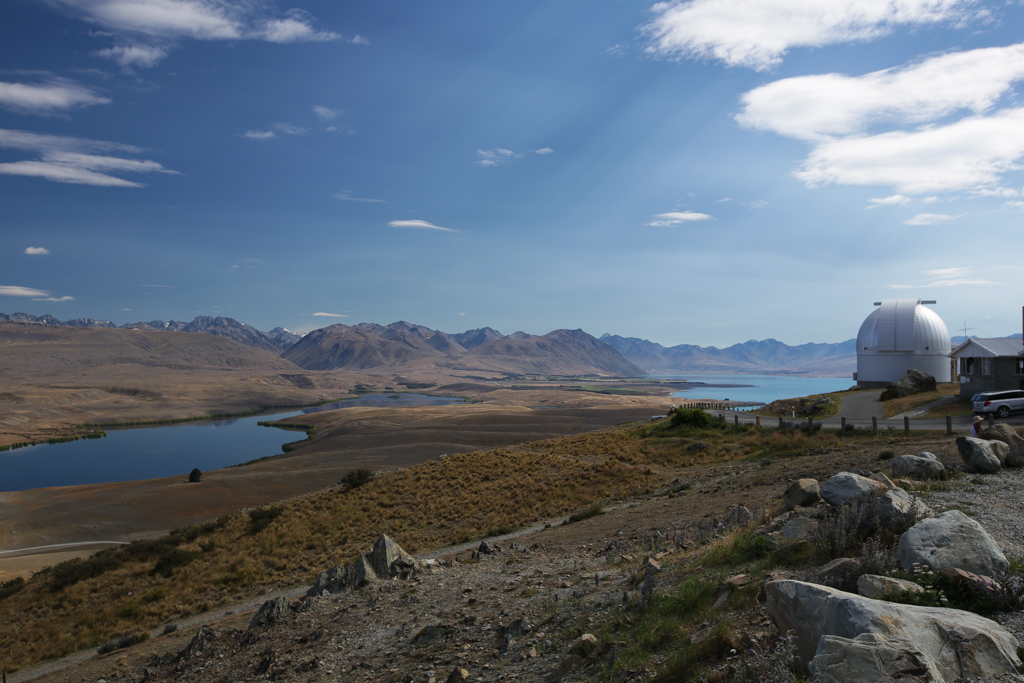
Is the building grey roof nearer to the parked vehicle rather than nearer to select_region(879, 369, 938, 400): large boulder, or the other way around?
select_region(879, 369, 938, 400): large boulder

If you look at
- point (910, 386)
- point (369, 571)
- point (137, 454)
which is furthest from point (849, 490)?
point (137, 454)

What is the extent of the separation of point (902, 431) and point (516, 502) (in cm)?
1934

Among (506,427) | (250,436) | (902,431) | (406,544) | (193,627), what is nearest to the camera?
(193,627)

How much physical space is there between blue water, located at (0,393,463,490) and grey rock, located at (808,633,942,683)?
9031 centimetres

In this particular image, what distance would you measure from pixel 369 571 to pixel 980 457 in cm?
1562

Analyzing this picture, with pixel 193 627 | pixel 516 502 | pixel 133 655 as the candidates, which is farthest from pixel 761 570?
pixel 516 502

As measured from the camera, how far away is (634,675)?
18.7ft

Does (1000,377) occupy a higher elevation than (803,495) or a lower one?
higher

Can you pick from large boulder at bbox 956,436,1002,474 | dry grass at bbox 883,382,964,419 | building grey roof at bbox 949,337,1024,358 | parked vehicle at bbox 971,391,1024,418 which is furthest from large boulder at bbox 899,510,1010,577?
building grey roof at bbox 949,337,1024,358

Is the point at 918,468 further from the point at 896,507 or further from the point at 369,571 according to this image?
the point at 369,571

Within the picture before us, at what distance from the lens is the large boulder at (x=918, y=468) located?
40.3 feet

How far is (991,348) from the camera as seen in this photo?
115ft

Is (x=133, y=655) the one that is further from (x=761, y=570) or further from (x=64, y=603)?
(x=761, y=570)

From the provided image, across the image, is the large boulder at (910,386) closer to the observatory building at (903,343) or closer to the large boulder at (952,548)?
the observatory building at (903,343)
